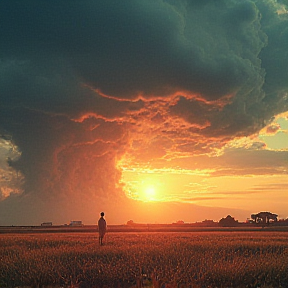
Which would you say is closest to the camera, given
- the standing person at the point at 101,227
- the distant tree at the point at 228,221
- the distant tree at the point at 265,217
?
the standing person at the point at 101,227

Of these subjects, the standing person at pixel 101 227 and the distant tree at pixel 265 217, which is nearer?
the standing person at pixel 101 227

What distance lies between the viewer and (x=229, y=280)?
14812mm

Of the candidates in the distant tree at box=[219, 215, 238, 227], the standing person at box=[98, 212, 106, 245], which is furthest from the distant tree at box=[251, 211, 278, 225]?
the standing person at box=[98, 212, 106, 245]

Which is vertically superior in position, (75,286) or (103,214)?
(103,214)

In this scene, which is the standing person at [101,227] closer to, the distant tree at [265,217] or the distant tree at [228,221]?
the distant tree at [265,217]

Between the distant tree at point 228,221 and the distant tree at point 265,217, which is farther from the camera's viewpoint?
the distant tree at point 228,221

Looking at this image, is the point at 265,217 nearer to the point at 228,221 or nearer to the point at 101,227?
the point at 228,221

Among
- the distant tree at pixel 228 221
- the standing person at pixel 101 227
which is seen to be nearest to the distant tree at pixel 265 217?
the distant tree at pixel 228 221

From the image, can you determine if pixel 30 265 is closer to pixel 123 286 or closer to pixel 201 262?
pixel 123 286

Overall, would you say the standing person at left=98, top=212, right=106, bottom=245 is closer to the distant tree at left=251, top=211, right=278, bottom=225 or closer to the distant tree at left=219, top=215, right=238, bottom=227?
the distant tree at left=251, top=211, right=278, bottom=225

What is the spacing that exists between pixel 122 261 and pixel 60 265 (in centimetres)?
278

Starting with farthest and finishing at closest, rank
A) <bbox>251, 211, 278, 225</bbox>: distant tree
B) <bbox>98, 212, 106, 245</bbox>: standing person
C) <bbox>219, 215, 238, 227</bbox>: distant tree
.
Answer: <bbox>219, 215, 238, 227</bbox>: distant tree, <bbox>251, 211, 278, 225</bbox>: distant tree, <bbox>98, 212, 106, 245</bbox>: standing person

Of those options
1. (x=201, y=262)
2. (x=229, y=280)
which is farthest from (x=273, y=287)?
(x=201, y=262)

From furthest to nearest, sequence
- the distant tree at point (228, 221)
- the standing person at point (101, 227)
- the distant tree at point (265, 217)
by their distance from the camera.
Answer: the distant tree at point (228, 221) → the distant tree at point (265, 217) → the standing person at point (101, 227)
